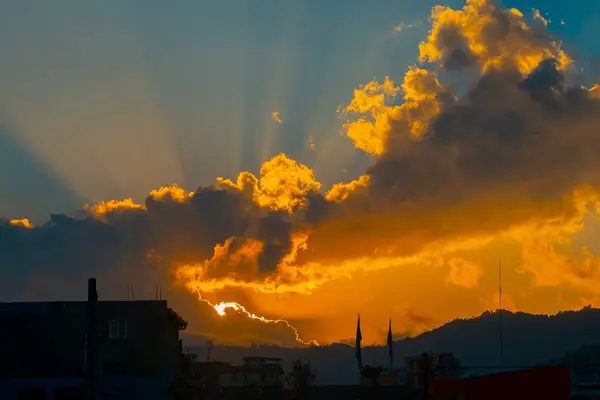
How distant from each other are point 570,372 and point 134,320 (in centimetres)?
4244

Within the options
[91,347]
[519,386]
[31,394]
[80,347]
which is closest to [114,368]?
[80,347]

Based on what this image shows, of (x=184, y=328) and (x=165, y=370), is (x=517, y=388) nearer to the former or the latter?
(x=165, y=370)

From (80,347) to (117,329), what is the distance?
3.67 meters

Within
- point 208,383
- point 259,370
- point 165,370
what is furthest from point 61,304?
point 259,370

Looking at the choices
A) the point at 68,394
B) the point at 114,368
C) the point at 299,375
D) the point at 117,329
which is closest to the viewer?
the point at 68,394

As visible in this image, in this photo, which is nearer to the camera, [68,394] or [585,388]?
[585,388]

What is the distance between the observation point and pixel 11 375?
264 ft

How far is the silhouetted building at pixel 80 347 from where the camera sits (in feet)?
255

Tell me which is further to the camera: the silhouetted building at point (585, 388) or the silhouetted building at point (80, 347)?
the silhouetted building at point (80, 347)

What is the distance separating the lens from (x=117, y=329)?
3142 inches

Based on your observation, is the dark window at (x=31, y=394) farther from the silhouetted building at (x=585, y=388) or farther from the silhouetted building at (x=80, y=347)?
the silhouetted building at (x=585, y=388)

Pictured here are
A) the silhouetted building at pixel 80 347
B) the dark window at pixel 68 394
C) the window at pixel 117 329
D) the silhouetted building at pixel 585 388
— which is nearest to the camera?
the silhouetted building at pixel 585 388

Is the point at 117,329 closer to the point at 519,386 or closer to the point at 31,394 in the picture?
the point at 31,394

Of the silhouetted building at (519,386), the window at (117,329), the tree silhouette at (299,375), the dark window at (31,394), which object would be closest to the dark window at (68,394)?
the dark window at (31,394)
